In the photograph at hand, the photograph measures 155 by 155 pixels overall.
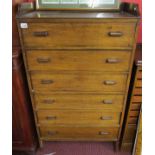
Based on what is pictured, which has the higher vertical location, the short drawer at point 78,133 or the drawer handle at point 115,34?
the drawer handle at point 115,34

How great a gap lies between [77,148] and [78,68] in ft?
3.10

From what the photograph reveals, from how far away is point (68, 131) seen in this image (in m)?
1.67

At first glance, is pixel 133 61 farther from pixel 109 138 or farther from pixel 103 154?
pixel 103 154

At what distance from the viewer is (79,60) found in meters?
1.27

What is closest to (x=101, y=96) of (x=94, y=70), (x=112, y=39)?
(x=94, y=70)

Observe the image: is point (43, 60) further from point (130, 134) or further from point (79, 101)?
point (130, 134)

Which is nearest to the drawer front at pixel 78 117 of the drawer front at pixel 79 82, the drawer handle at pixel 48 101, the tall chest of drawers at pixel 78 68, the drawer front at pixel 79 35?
the tall chest of drawers at pixel 78 68

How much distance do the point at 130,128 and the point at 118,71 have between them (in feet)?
2.10

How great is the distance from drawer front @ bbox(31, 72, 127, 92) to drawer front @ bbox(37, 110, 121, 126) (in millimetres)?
236

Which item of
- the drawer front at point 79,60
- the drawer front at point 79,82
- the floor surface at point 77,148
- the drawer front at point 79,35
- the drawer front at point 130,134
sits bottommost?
the floor surface at point 77,148

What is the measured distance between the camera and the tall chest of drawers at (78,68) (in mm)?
1146

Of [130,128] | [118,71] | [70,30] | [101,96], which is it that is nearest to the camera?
[70,30]
